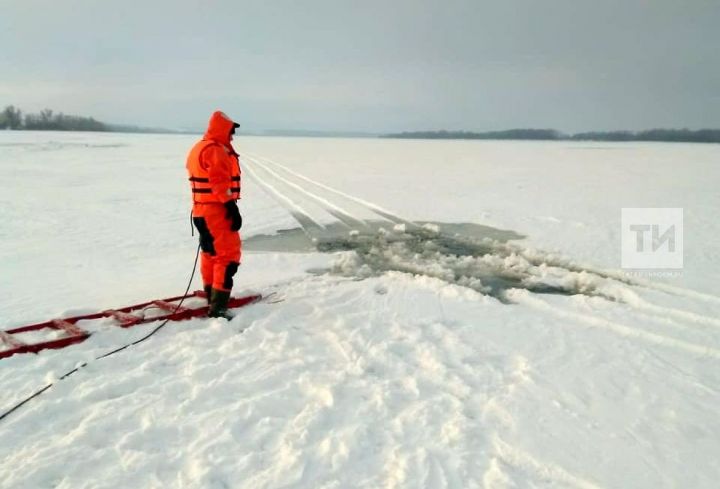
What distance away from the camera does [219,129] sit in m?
4.16

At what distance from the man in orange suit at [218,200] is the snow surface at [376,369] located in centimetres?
37

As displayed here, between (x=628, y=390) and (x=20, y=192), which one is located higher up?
(x=20, y=192)

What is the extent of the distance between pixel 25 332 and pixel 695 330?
5.17 m

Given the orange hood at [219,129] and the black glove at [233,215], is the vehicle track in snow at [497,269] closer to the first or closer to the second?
Result: the black glove at [233,215]

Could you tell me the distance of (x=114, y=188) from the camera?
13562mm

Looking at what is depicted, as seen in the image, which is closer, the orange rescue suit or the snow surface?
the snow surface

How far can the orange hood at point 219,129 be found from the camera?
415 cm

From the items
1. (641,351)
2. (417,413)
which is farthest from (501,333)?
(417,413)

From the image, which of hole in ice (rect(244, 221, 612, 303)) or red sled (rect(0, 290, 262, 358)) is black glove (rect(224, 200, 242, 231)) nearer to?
red sled (rect(0, 290, 262, 358))

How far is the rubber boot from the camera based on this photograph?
4.29m

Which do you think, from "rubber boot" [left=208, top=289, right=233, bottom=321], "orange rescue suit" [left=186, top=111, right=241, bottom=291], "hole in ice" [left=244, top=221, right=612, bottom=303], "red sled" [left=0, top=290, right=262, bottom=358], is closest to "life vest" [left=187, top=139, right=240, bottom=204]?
"orange rescue suit" [left=186, top=111, right=241, bottom=291]

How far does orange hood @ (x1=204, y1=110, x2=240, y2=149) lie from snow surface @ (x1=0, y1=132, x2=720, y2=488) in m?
1.41

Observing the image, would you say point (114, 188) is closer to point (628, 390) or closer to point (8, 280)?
point (8, 280)

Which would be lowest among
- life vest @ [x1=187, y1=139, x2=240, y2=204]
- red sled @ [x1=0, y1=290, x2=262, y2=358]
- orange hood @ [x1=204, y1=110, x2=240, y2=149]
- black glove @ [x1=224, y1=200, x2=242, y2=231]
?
red sled @ [x1=0, y1=290, x2=262, y2=358]
